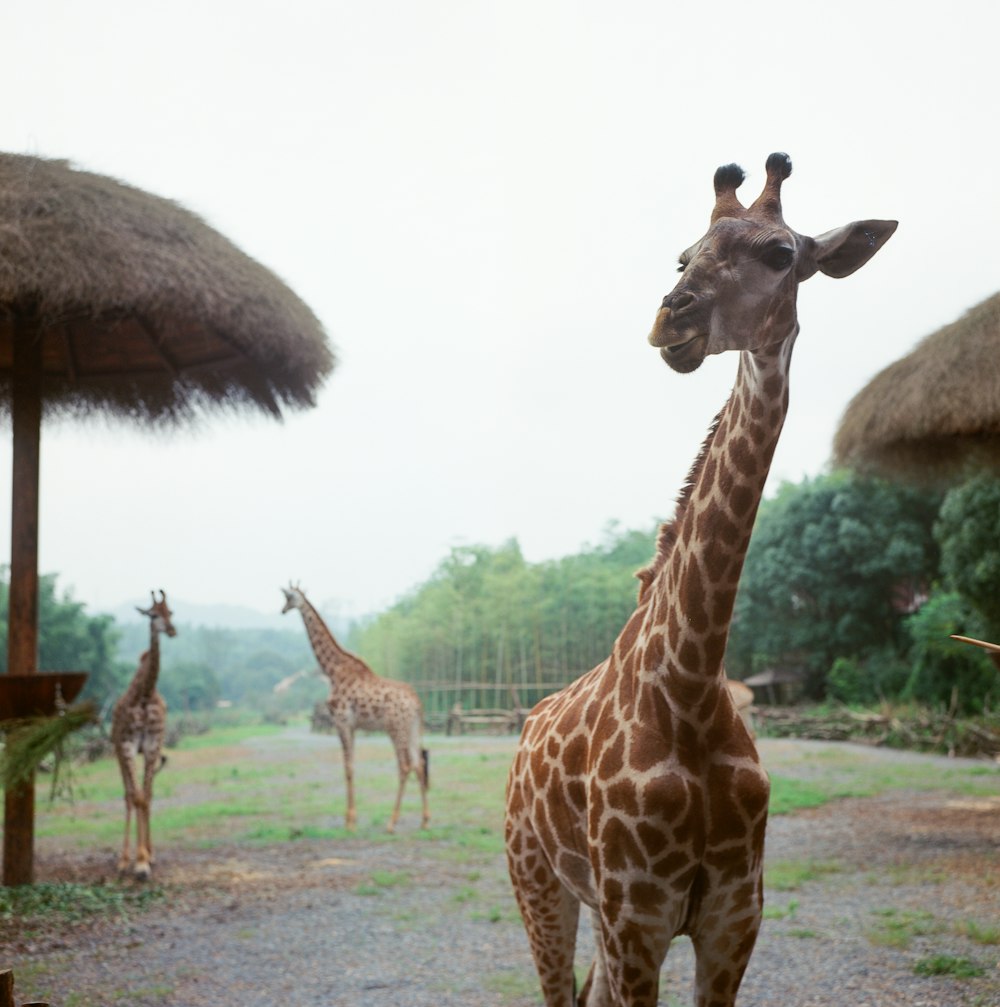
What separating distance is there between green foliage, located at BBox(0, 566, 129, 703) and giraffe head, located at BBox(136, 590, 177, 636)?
28.8 ft

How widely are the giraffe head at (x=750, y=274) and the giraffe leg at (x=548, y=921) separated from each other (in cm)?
147

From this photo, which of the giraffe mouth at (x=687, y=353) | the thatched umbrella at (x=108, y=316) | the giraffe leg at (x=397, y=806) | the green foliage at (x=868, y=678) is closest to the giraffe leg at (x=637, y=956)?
the giraffe mouth at (x=687, y=353)

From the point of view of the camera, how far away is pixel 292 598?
24.0 feet

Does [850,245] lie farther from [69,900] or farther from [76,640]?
[76,640]

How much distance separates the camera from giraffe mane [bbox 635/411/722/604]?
208 centimetres

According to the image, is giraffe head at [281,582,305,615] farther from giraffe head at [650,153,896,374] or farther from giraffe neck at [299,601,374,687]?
giraffe head at [650,153,896,374]

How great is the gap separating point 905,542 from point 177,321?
13.8 m

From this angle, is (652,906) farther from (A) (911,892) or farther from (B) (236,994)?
(A) (911,892)

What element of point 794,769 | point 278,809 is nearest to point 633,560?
point 794,769

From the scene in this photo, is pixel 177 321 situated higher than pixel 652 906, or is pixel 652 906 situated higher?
pixel 177 321

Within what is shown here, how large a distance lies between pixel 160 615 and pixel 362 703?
2.04 m

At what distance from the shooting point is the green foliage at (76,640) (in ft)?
46.4

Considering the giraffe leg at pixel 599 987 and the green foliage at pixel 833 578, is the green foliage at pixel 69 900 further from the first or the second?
the green foliage at pixel 833 578

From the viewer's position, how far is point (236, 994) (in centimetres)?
359
